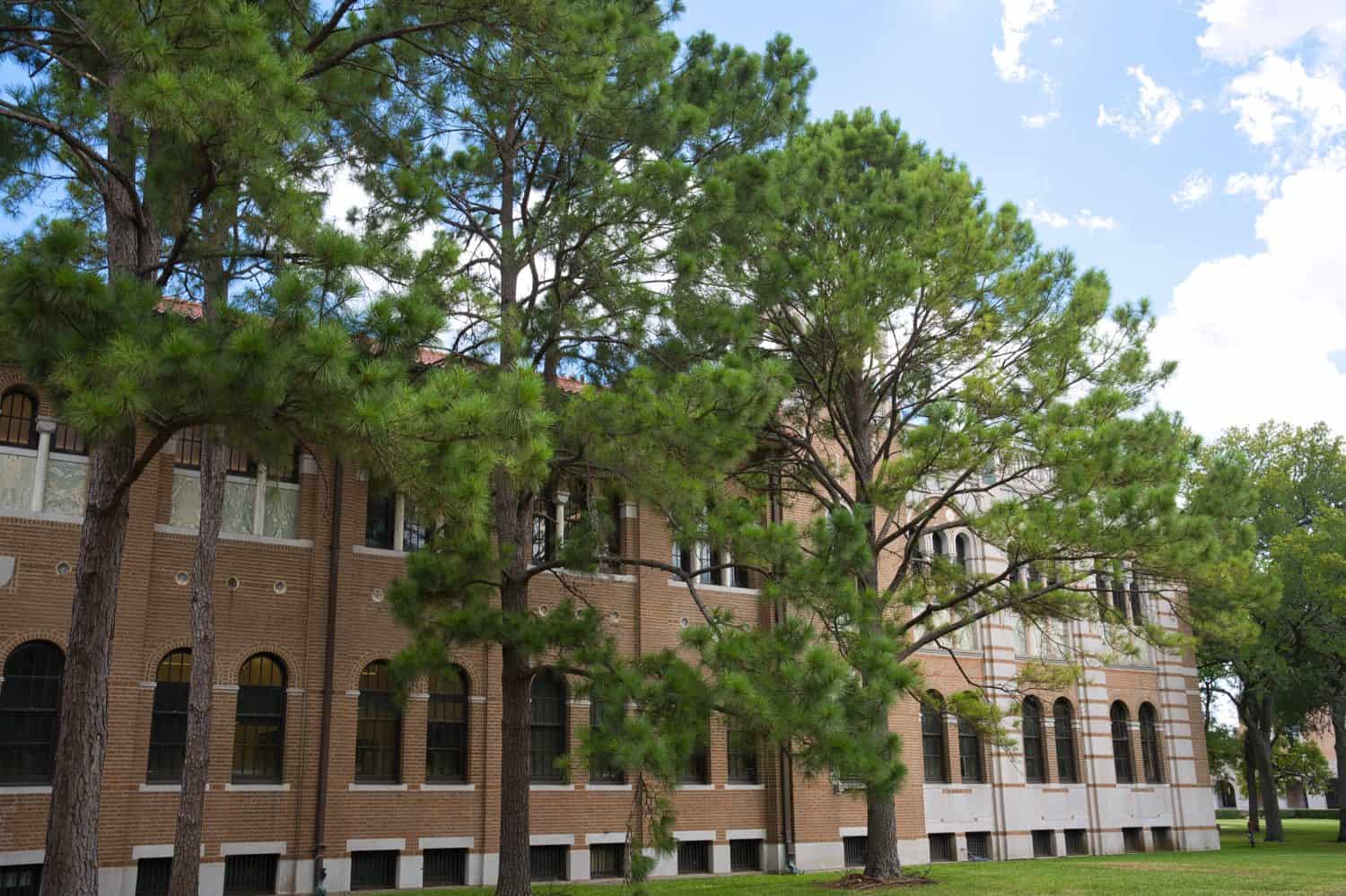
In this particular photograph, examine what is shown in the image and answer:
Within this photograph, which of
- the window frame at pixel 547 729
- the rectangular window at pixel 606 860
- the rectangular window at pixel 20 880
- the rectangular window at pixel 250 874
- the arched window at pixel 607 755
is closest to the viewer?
the arched window at pixel 607 755

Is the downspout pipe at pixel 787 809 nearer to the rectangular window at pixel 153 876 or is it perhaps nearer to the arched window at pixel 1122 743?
the rectangular window at pixel 153 876

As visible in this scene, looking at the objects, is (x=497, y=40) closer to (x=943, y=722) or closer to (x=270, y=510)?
(x=270, y=510)

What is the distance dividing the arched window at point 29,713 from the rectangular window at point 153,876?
1.87 meters

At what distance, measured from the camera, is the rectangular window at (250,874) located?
55.1 feet

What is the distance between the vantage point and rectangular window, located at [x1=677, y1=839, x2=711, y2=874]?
71.4 ft

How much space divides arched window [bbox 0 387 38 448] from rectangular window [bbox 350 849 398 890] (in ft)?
26.5

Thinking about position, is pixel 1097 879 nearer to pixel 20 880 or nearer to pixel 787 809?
pixel 787 809

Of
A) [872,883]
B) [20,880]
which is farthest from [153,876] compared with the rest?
[872,883]

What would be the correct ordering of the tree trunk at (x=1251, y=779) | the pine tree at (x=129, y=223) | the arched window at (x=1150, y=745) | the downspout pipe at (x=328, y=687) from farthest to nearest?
the tree trunk at (x=1251, y=779), the arched window at (x=1150, y=745), the downspout pipe at (x=328, y=687), the pine tree at (x=129, y=223)

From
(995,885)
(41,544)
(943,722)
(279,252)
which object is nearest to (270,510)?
(41,544)

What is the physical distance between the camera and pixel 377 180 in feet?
47.7

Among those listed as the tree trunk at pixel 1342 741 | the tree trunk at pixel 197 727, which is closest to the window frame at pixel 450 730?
the tree trunk at pixel 197 727

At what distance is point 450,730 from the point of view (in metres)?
19.5

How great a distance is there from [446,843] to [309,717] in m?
3.23
